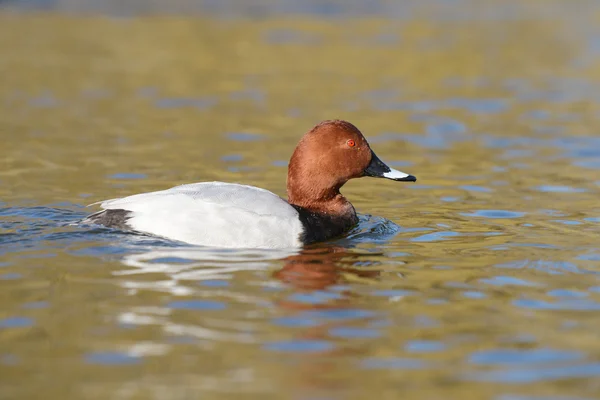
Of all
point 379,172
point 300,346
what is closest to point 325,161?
point 379,172

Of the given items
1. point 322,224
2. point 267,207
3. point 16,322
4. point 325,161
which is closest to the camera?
point 16,322

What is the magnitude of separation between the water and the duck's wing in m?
0.17

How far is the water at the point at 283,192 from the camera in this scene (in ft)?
15.8

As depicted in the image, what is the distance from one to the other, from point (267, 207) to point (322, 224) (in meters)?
0.59

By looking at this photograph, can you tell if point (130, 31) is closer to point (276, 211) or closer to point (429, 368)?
point (276, 211)

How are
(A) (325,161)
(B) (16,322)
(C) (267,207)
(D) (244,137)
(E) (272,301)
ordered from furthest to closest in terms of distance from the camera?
(D) (244,137) → (A) (325,161) → (C) (267,207) → (E) (272,301) → (B) (16,322)

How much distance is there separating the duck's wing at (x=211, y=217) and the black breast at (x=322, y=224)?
0.32ft

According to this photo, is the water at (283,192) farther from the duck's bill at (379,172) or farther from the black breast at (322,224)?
the duck's bill at (379,172)

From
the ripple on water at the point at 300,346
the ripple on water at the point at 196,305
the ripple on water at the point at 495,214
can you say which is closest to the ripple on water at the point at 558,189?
the ripple on water at the point at 495,214

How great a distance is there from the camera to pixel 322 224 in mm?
7660

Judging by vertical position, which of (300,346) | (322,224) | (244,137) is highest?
(244,137)

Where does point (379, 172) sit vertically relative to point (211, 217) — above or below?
above

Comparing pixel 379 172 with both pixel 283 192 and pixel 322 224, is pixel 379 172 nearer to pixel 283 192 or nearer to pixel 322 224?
pixel 322 224

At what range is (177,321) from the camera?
17.6 feet
